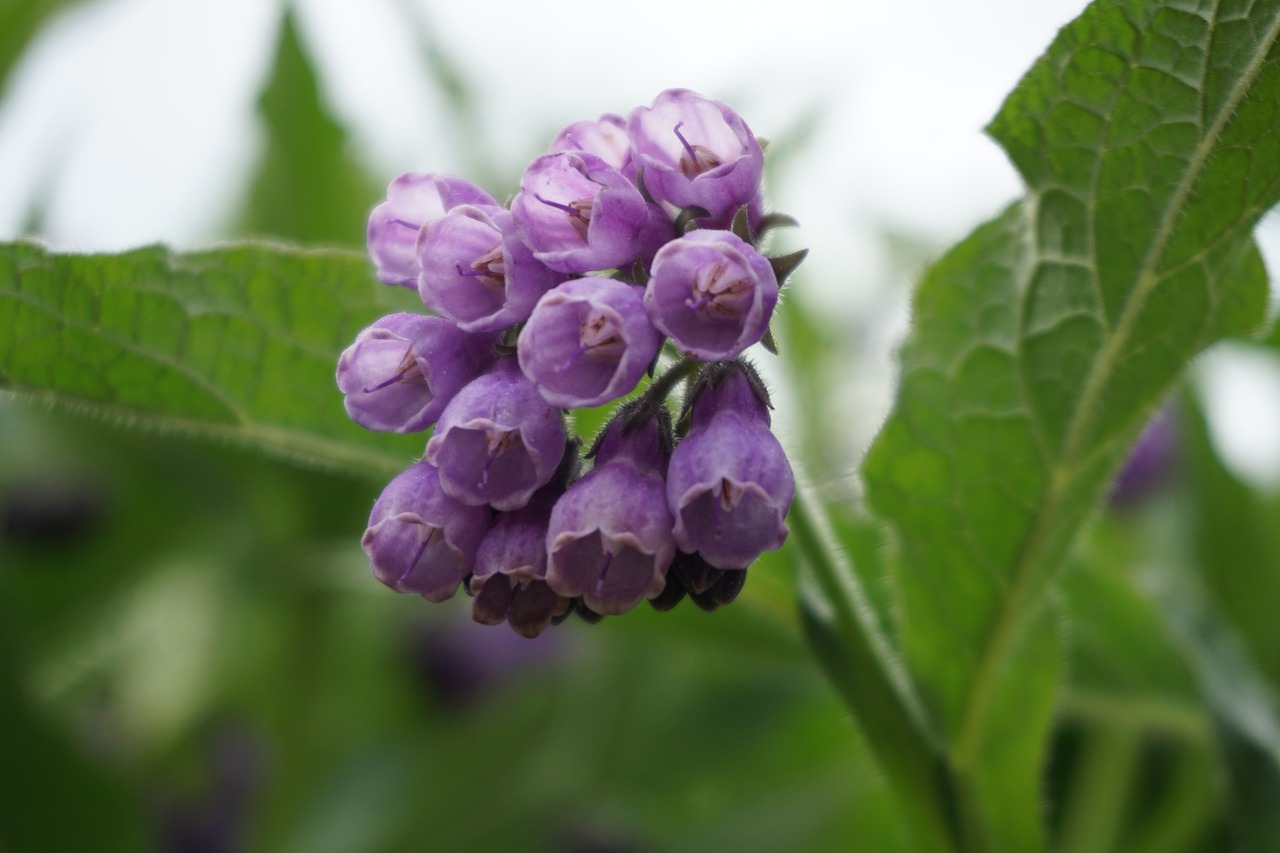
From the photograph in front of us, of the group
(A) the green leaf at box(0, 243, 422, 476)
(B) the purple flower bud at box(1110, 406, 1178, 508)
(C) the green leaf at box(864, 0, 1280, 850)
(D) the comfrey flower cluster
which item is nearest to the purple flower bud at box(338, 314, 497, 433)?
(D) the comfrey flower cluster

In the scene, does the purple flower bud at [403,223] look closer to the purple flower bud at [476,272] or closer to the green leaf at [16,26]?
the purple flower bud at [476,272]

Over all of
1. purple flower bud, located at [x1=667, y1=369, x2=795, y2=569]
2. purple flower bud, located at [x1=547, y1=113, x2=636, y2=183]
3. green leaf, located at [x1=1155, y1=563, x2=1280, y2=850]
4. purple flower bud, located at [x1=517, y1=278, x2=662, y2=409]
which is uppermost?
purple flower bud, located at [x1=547, y1=113, x2=636, y2=183]

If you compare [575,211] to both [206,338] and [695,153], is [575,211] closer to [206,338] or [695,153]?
[695,153]

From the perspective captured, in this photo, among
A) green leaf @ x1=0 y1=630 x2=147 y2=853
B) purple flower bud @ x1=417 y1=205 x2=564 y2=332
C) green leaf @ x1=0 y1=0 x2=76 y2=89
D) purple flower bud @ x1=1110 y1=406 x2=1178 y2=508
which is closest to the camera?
purple flower bud @ x1=417 y1=205 x2=564 y2=332

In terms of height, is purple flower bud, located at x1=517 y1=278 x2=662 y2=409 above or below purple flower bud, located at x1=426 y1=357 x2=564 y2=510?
above

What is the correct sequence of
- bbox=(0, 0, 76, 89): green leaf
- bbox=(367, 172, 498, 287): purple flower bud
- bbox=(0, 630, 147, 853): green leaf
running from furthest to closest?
bbox=(0, 0, 76, 89): green leaf → bbox=(0, 630, 147, 853): green leaf → bbox=(367, 172, 498, 287): purple flower bud

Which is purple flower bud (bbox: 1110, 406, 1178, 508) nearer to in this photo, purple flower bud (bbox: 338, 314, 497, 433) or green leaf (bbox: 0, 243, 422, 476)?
green leaf (bbox: 0, 243, 422, 476)
